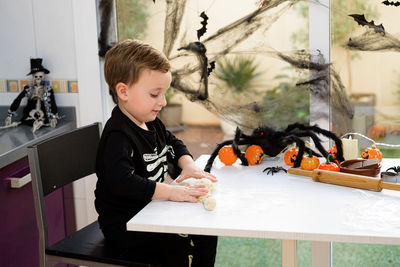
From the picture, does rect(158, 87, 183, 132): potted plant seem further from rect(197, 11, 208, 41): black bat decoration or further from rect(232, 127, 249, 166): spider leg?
rect(232, 127, 249, 166): spider leg

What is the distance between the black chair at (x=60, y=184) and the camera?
4.50ft

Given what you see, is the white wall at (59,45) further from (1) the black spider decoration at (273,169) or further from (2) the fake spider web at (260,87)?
(1) the black spider decoration at (273,169)

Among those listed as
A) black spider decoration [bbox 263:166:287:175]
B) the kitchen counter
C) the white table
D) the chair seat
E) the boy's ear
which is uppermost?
the boy's ear

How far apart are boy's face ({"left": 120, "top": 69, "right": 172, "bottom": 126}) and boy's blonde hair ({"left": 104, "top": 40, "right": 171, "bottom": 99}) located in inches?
0.6

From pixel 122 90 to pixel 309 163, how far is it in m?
0.57

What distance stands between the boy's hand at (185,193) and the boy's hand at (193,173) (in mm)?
149

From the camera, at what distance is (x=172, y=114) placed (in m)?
2.08

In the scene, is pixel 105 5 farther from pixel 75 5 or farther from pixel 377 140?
pixel 377 140

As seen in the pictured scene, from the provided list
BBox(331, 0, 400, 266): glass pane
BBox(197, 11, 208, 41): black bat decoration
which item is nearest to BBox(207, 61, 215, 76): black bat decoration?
BBox(197, 11, 208, 41): black bat decoration

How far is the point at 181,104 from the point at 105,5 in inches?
20.2

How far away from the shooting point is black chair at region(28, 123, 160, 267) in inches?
54.0

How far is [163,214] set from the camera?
1118 mm

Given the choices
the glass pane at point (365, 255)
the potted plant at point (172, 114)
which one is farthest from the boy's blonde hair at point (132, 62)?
the glass pane at point (365, 255)

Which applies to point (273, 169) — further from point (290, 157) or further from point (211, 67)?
point (211, 67)
